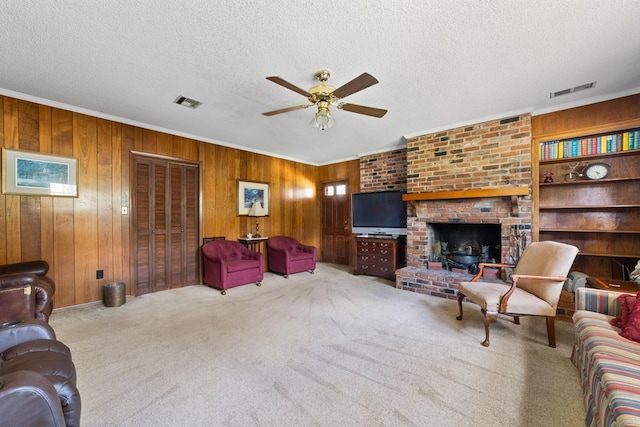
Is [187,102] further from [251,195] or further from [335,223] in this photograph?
[335,223]

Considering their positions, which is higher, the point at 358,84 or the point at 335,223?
the point at 358,84

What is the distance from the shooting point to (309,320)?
2902 mm

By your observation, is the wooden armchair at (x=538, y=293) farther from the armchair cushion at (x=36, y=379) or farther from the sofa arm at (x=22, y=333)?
the sofa arm at (x=22, y=333)

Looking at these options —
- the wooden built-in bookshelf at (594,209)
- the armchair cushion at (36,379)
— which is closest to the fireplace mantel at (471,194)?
Result: the wooden built-in bookshelf at (594,209)

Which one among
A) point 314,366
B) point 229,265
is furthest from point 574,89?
point 229,265

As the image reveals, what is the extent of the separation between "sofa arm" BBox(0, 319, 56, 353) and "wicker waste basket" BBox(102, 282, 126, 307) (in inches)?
82.0

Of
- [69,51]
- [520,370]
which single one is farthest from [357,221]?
[69,51]

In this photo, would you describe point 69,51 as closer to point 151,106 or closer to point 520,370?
point 151,106

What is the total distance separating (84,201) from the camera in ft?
11.1

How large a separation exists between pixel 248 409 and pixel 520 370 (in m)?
1.95

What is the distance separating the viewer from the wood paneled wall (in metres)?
2.96

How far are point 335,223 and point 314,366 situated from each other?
4.39 m

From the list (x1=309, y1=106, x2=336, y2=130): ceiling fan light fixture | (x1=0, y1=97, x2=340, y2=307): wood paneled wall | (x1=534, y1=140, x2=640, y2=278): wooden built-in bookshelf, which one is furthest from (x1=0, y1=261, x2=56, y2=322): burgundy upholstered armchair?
(x1=534, y1=140, x2=640, y2=278): wooden built-in bookshelf

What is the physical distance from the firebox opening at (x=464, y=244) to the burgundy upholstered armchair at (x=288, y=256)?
2.25 metres
